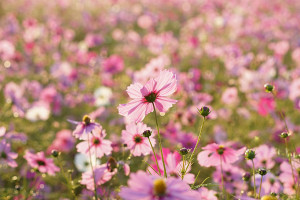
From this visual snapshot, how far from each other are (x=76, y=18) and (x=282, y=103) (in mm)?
3460

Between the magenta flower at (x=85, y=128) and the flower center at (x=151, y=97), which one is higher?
the magenta flower at (x=85, y=128)

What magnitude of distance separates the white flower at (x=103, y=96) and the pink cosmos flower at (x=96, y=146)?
1250 millimetres

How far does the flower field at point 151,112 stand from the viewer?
0.94 metres

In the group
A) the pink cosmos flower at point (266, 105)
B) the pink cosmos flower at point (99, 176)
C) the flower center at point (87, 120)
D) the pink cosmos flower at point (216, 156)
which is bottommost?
the pink cosmos flower at point (99, 176)

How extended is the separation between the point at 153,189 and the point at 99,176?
455mm

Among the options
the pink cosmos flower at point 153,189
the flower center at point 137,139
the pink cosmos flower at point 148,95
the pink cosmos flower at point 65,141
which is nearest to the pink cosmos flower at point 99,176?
the flower center at point 137,139

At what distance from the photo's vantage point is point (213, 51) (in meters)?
3.35

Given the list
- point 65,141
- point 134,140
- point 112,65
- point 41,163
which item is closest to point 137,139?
point 134,140

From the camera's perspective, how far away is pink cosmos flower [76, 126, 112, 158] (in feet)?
3.40

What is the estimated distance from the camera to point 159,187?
0.55 m

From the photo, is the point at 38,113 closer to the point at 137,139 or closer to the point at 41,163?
the point at 41,163

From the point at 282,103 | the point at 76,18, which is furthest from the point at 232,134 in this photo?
the point at 76,18

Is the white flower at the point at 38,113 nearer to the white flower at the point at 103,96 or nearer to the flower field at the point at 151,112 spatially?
the flower field at the point at 151,112

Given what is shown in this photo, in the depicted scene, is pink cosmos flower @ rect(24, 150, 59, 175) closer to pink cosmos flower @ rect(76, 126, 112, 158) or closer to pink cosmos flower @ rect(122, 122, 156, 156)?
pink cosmos flower @ rect(76, 126, 112, 158)
